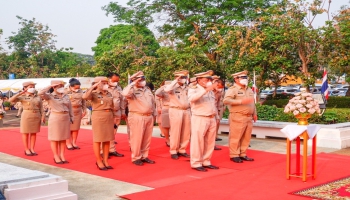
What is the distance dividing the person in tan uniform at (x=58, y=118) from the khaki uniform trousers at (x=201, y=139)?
7.64 feet

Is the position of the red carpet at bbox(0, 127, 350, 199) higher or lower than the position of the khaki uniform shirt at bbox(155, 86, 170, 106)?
lower

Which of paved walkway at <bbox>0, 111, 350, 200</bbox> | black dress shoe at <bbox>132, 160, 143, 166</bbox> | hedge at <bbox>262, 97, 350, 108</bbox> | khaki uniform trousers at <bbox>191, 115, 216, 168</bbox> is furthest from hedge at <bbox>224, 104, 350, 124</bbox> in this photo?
hedge at <bbox>262, 97, 350, 108</bbox>

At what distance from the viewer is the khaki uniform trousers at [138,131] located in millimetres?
7770

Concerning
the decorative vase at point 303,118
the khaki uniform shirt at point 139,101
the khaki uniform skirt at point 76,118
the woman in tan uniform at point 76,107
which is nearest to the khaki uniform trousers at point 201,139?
the khaki uniform shirt at point 139,101

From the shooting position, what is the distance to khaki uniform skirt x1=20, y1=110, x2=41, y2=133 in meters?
8.76

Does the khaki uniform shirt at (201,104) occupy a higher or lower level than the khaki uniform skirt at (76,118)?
higher

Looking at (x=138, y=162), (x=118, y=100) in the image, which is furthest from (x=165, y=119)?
(x=138, y=162)

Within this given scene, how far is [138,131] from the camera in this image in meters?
7.77

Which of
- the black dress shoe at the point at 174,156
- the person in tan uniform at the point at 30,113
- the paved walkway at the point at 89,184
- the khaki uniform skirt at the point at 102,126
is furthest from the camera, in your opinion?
the person in tan uniform at the point at 30,113

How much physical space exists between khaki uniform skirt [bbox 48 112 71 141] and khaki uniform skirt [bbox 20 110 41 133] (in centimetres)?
99

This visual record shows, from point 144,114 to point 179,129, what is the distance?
955mm

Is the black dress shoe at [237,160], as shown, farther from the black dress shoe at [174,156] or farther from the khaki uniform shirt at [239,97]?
the black dress shoe at [174,156]

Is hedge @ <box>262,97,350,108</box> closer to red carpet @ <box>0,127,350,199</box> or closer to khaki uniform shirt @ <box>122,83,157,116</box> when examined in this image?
red carpet @ <box>0,127,350,199</box>

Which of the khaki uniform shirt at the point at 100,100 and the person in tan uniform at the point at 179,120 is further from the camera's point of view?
the person in tan uniform at the point at 179,120
